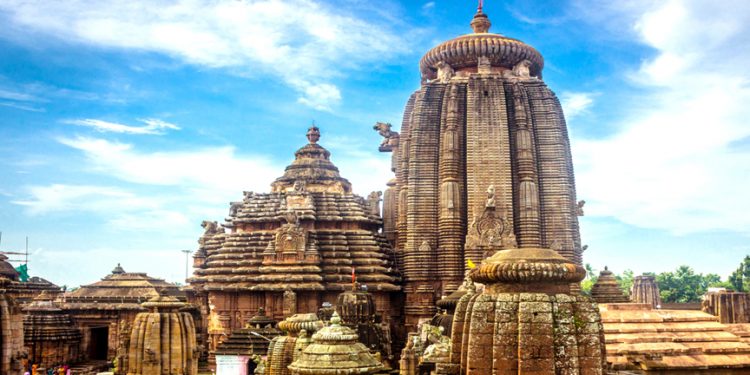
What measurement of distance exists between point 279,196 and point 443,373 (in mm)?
28079

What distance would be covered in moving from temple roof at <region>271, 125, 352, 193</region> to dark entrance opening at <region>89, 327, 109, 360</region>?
16026 millimetres

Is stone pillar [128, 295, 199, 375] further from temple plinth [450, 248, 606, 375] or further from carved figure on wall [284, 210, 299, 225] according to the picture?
temple plinth [450, 248, 606, 375]

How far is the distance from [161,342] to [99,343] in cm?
2555

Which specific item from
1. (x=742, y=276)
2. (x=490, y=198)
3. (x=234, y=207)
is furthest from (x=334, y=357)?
(x=742, y=276)

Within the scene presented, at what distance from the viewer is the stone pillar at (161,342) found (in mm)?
24562

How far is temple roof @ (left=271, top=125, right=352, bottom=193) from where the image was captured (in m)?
40.1

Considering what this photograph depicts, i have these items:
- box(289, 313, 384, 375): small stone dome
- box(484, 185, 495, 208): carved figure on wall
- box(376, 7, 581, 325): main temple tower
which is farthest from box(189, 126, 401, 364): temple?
box(289, 313, 384, 375): small stone dome

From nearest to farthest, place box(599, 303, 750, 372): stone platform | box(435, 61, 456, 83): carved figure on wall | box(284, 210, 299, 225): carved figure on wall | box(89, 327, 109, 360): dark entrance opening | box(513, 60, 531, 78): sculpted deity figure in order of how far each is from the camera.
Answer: box(599, 303, 750, 372): stone platform, box(284, 210, 299, 225): carved figure on wall, box(513, 60, 531, 78): sculpted deity figure, box(435, 61, 456, 83): carved figure on wall, box(89, 327, 109, 360): dark entrance opening

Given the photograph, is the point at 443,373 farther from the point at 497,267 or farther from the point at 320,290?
the point at 320,290

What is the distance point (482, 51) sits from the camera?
37688 millimetres

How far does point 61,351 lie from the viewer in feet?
133

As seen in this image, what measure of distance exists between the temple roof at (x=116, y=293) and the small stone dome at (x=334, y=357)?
100ft

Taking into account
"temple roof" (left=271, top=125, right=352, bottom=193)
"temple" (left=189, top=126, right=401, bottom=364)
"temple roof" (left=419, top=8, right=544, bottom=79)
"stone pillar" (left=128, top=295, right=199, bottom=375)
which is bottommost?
"stone pillar" (left=128, top=295, right=199, bottom=375)

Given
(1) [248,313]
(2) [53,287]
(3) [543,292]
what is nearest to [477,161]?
(1) [248,313]
